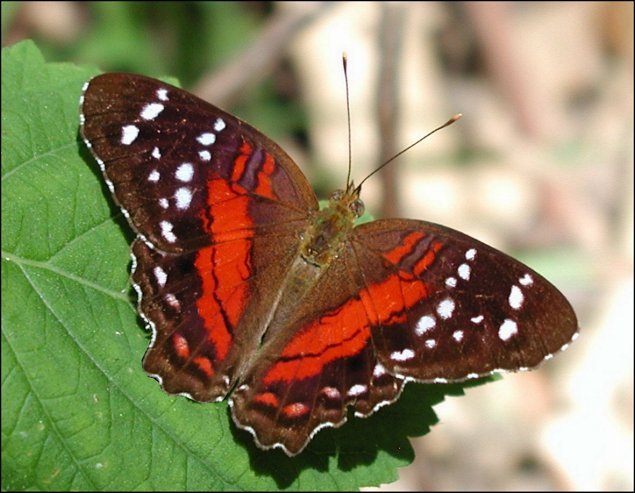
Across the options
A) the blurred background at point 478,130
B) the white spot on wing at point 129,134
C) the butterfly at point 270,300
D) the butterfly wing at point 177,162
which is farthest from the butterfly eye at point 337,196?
the blurred background at point 478,130

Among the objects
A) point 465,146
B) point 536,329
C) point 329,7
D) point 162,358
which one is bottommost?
point 465,146

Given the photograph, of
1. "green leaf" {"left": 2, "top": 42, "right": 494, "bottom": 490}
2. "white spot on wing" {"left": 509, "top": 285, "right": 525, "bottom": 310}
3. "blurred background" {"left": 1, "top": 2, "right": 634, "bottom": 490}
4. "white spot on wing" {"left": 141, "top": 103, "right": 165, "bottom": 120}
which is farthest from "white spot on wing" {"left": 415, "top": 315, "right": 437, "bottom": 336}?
"blurred background" {"left": 1, "top": 2, "right": 634, "bottom": 490}

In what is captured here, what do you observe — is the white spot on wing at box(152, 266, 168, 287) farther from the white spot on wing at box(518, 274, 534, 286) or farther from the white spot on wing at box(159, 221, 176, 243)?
the white spot on wing at box(518, 274, 534, 286)

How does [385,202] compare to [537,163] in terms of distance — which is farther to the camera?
[537,163]

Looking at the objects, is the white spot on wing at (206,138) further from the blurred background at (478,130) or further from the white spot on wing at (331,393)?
the blurred background at (478,130)

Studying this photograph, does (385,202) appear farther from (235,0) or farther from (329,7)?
(235,0)

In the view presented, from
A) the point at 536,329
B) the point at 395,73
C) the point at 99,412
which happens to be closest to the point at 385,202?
the point at 395,73

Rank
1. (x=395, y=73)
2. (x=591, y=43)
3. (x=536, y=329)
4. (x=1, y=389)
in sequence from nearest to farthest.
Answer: (x=1, y=389) < (x=536, y=329) < (x=395, y=73) < (x=591, y=43)
